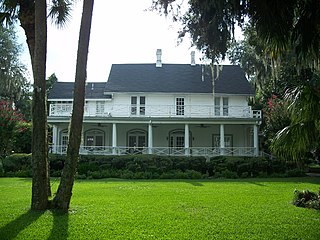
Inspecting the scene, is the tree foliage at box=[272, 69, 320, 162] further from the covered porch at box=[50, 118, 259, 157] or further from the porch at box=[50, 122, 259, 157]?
the porch at box=[50, 122, 259, 157]

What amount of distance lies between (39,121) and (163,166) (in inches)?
531

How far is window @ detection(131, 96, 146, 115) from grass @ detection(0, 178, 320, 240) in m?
17.6

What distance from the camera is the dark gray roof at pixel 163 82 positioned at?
1174 inches

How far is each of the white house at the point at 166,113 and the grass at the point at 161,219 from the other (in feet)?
53.6

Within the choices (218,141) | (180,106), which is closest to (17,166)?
(180,106)

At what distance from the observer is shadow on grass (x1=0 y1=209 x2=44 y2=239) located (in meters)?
6.52

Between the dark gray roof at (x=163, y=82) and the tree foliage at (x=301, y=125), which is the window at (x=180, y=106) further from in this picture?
the tree foliage at (x=301, y=125)

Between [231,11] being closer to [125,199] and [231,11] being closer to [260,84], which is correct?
[125,199]

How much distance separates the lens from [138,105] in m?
28.7

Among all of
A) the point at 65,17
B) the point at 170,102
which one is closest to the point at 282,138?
the point at 65,17

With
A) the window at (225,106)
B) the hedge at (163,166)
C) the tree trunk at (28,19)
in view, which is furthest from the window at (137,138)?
the tree trunk at (28,19)

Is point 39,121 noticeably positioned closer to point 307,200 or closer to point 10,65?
point 307,200

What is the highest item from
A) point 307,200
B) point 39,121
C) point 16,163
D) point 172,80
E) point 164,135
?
point 172,80

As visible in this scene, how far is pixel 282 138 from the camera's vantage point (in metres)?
8.03
